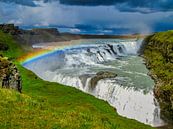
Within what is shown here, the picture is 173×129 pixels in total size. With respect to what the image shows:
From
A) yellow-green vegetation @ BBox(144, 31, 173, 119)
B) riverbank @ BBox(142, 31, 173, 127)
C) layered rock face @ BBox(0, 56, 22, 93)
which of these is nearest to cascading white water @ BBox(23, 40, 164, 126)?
riverbank @ BBox(142, 31, 173, 127)

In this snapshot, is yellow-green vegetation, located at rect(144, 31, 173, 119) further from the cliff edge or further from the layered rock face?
the layered rock face

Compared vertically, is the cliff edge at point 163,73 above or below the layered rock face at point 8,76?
below

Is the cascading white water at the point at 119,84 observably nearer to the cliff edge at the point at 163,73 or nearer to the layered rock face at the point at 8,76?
the cliff edge at the point at 163,73

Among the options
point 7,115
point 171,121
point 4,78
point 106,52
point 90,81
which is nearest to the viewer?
point 7,115

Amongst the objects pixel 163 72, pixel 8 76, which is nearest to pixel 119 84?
pixel 163 72

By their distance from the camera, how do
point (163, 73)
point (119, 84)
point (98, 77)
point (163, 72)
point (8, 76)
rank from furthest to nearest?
1. point (163, 72)
2. point (163, 73)
3. point (98, 77)
4. point (119, 84)
5. point (8, 76)

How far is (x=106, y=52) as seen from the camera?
111 metres

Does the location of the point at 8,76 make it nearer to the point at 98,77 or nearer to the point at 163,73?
the point at 98,77

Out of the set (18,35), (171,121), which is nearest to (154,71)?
(171,121)

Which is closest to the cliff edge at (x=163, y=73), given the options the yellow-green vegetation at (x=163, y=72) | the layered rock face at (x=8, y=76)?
the yellow-green vegetation at (x=163, y=72)

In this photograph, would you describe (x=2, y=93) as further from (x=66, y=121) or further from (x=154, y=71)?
(x=154, y=71)

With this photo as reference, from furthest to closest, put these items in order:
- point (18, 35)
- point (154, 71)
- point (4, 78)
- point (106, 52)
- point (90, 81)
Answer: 1. point (18, 35)
2. point (106, 52)
3. point (154, 71)
4. point (90, 81)
5. point (4, 78)

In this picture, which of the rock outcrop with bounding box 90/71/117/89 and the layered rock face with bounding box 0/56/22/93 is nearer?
the layered rock face with bounding box 0/56/22/93

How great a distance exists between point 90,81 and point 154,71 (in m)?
15.8
